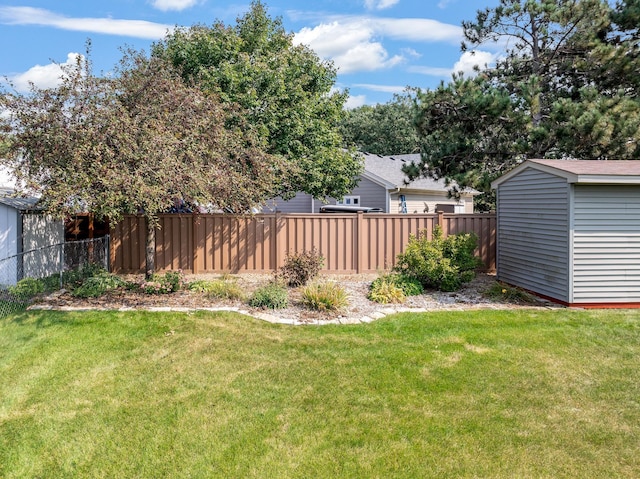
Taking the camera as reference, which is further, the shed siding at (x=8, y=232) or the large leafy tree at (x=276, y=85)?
the large leafy tree at (x=276, y=85)

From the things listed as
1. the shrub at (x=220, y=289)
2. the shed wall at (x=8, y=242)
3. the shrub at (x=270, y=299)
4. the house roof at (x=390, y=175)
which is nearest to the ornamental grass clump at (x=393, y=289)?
the shrub at (x=270, y=299)

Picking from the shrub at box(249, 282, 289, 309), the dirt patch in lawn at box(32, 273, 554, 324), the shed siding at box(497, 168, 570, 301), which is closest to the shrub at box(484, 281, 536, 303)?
the dirt patch in lawn at box(32, 273, 554, 324)

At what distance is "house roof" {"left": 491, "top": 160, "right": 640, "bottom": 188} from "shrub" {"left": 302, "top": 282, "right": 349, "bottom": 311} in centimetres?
421

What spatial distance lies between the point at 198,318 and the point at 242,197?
2791 mm

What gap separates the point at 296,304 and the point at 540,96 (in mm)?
10013

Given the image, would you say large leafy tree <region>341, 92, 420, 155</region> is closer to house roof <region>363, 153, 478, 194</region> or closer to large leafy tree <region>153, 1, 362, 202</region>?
house roof <region>363, 153, 478, 194</region>

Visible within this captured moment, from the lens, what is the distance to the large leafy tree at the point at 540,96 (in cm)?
1070

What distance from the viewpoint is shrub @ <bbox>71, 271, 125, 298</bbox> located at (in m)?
7.49

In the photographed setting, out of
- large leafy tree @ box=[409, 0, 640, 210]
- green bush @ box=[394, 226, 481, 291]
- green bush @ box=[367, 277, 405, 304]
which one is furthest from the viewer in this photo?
large leafy tree @ box=[409, 0, 640, 210]

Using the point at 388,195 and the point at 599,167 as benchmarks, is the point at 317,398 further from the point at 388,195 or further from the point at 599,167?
the point at 388,195

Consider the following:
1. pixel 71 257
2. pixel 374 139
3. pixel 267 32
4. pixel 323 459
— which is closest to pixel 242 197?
pixel 71 257

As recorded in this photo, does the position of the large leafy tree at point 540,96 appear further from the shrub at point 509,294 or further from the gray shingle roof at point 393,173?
the gray shingle roof at point 393,173

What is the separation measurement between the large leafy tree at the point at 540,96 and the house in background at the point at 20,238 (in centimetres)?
1014

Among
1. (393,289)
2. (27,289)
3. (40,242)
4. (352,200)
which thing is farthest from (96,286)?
(352,200)
